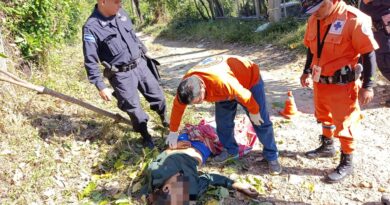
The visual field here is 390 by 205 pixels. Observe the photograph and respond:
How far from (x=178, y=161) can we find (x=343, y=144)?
4.68 feet

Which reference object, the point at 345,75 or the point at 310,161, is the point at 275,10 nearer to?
the point at 310,161

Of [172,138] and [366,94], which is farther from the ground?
[366,94]

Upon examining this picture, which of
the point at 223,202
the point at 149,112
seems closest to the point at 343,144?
the point at 223,202

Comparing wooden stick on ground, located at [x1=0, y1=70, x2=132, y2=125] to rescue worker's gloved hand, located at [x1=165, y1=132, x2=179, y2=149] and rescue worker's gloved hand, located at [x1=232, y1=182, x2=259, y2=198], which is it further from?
rescue worker's gloved hand, located at [x1=232, y1=182, x2=259, y2=198]

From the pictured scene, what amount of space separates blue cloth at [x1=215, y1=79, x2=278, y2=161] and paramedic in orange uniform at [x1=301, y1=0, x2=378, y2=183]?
0.48m

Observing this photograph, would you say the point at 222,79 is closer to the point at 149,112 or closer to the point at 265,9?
the point at 149,112

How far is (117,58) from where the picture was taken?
141 inches

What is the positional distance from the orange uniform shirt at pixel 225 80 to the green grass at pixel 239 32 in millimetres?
4574

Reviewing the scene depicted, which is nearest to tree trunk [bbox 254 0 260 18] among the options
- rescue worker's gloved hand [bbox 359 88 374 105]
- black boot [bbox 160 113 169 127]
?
black boot [bbox 160 113 169 127]

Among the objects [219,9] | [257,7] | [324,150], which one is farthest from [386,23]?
[219,9]

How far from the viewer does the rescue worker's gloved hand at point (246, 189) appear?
10.1 feet

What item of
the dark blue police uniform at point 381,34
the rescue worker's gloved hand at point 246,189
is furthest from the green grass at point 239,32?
the rescue worker's gloved hand at point 246,189

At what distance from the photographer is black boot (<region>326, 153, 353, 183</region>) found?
319 cm

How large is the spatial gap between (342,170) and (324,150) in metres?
0.41
